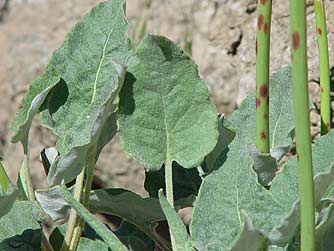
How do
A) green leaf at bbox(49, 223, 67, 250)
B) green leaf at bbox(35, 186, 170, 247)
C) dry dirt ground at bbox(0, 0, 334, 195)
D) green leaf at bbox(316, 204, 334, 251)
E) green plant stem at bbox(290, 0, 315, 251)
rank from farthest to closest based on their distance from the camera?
dry dirt ground at bbox(0, 0, 334, 195) → green leaf at bbox(49, 223, 67, 250) → green leaf at bbox(35, 186, 170, 247) → green leaf at bbox(316, 204, 334, 251) → green plant stem at bbox(290, 0, 315, 251)

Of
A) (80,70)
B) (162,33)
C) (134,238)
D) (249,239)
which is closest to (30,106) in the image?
(80,70)

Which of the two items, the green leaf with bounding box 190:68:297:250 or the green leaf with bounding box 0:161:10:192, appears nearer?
the green leaf with bounding box 190:68:297:250

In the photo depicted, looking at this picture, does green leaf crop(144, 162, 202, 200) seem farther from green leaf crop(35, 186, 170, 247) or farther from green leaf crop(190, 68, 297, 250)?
green leaf crop(190, 68, 297, 250)

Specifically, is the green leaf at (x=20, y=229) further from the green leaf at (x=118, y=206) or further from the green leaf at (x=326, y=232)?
the green leaf at (x=326, y=232)

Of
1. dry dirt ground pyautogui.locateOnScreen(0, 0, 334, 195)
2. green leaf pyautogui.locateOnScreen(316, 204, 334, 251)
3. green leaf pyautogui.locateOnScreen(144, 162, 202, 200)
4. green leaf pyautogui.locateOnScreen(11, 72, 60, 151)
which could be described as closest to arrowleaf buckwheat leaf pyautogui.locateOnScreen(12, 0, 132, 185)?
green leaf pyautogui.locateOnScreen(11, 72, 60, 151)

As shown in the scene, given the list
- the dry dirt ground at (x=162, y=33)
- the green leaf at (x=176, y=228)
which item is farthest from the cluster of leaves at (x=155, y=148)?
A: the dry dirt ground at (x=162, y=33)

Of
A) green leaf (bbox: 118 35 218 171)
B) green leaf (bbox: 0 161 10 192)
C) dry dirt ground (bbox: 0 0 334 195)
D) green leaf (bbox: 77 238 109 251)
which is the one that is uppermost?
dry dirt ground (bbox: 0 0 334 195)
